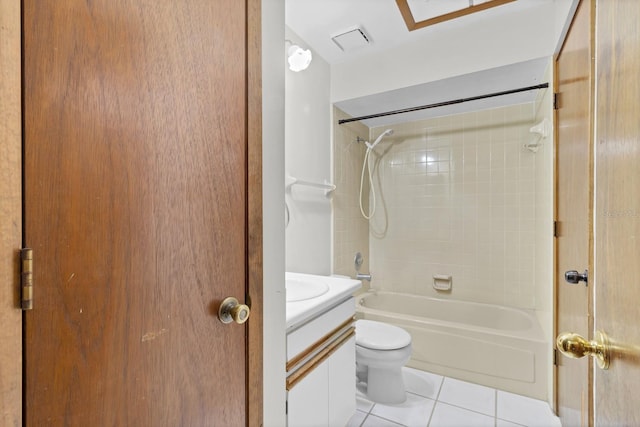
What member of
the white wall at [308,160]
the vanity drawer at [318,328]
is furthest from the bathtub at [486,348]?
the vanity drawer at [318,328]

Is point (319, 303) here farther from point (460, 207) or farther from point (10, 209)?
point (460, 207)

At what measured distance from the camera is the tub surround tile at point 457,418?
1651 mm

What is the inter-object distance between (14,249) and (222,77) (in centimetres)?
49

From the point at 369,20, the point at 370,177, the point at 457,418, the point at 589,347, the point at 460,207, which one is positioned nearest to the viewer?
the point at 589,347

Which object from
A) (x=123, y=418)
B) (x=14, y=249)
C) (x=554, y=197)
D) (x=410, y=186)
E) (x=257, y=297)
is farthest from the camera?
(x=410, y=186)

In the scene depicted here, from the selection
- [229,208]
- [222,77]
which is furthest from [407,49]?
[229,208]

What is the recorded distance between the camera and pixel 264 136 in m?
0.82

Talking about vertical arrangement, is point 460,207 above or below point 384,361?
above

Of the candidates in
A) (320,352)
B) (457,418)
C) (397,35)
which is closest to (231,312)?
(320,352)

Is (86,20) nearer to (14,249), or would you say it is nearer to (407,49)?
(14,249)

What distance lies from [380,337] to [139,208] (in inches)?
69.0

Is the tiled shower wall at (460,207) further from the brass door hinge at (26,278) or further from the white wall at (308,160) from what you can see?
the brass door hinge at (26,278)

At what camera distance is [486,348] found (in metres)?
2.00

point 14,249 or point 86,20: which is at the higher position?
point 86,20
